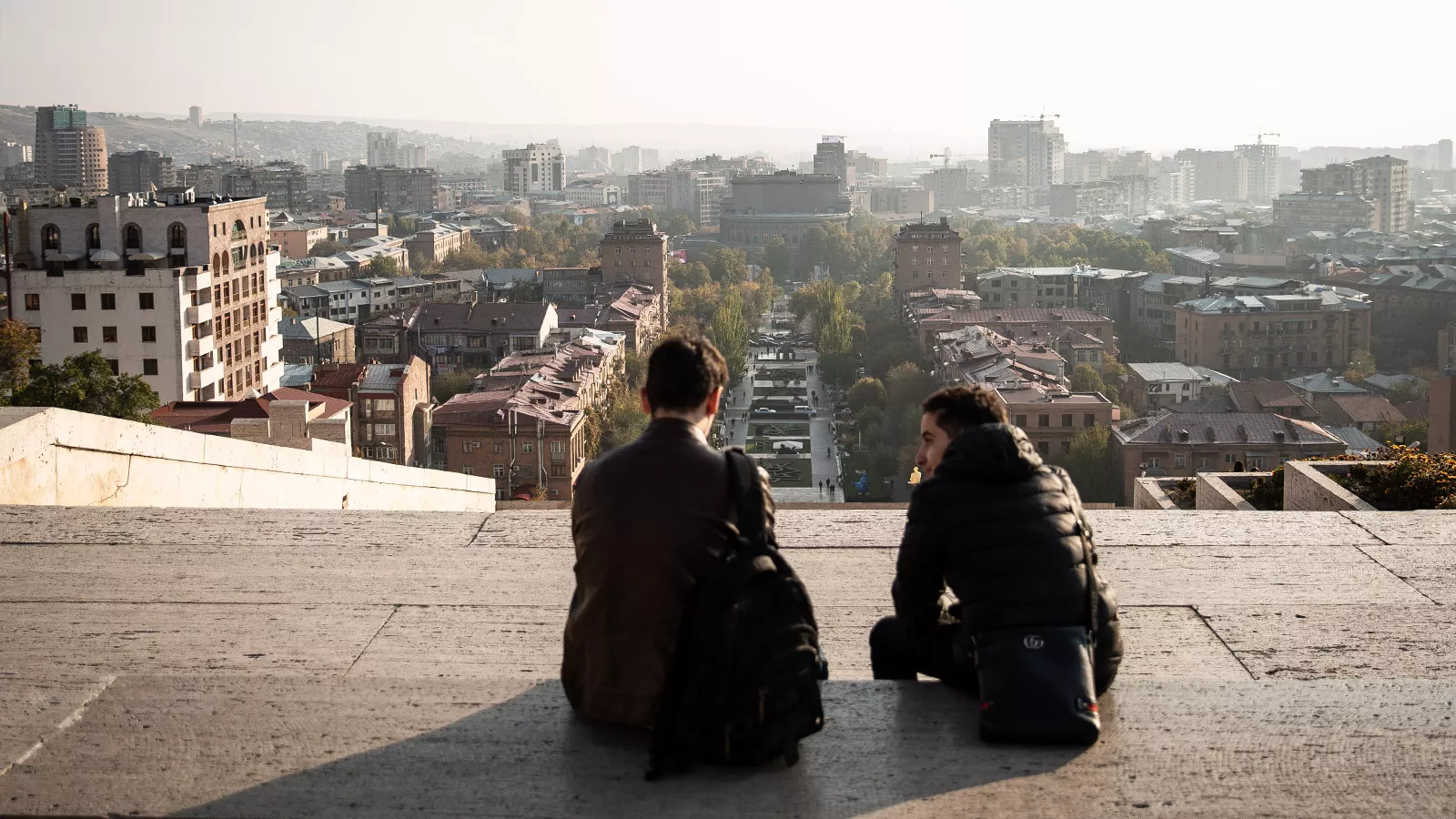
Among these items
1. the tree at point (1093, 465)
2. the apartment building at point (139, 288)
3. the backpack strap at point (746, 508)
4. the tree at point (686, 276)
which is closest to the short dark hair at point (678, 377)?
the backpack strap at point (746, 508)

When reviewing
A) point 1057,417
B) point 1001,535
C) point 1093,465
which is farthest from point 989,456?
point 1057,417

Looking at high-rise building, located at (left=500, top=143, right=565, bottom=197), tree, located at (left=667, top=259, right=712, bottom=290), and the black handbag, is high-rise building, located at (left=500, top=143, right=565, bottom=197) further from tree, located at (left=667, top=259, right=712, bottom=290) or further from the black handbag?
the black handbag

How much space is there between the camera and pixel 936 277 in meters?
69.5

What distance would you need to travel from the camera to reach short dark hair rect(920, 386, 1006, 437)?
3324mm

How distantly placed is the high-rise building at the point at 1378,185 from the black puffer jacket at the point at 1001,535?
124 meters

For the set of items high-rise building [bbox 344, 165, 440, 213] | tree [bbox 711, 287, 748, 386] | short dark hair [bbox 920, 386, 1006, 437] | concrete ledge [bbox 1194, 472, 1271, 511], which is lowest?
tree [bbox 711, 287, 748, 386]

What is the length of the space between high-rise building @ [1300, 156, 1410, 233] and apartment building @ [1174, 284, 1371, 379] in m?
63.0

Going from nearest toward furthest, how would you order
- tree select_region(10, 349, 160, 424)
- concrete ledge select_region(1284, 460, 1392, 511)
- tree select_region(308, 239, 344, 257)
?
1. concrete ledge select_region(1284, 460, 1392, 511)
2. tree select_region(10, 349, 160, 424)
3. tree select_region(308, 239, 344, 257)

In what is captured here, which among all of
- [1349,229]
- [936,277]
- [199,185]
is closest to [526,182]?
[199,185]

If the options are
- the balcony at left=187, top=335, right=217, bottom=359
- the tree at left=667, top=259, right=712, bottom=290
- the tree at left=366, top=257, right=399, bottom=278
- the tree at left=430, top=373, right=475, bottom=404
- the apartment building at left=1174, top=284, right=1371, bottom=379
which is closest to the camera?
the balcony at left=187, top=335, right=217, bottom=359

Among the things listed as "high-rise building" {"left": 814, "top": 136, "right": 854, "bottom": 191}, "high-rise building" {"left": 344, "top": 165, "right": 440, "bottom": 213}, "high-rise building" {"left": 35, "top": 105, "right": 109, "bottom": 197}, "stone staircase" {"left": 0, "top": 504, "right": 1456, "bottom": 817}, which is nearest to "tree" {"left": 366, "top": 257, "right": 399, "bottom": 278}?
"high-rise building" {"left": 35, "top": 105, "right": 109, "bottom": 197}

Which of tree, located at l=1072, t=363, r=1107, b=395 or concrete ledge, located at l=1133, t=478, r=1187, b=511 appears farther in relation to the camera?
tree, located at l=1072, t=363, r=1107, b=395

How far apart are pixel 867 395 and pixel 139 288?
77.3 feet

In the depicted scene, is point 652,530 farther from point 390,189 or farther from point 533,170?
point 533,170
